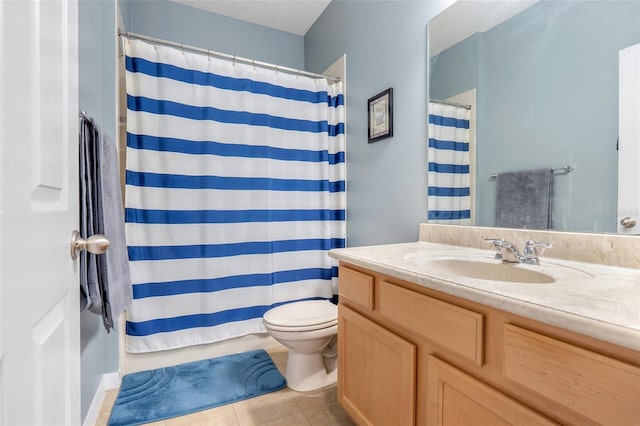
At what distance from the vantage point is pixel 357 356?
124cm

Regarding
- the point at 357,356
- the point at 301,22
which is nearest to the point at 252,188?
the point at 357,356

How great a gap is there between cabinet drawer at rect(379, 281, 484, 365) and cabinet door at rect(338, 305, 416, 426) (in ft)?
0.27

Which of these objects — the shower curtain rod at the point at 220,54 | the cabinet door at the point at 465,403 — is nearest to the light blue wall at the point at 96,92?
the shower curtain rod at the point at 220,54

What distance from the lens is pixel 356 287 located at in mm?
1220

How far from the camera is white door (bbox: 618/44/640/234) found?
0.90 meters

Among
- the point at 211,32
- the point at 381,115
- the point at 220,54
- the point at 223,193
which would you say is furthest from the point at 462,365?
the point at 211,32

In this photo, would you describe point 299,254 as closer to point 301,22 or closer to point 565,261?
point 565,261

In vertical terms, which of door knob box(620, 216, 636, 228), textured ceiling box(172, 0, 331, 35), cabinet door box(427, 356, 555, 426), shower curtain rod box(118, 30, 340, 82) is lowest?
cabinet door box(427, 356, 555, 426)

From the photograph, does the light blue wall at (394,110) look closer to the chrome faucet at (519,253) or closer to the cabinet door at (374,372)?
the chrome faucet at (519,253)

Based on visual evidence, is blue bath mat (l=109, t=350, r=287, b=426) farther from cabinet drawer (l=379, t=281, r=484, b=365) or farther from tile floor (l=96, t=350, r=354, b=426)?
cabinet drawer (l=379, t=281, r=484, b=365)

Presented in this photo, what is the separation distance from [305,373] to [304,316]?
0.32m

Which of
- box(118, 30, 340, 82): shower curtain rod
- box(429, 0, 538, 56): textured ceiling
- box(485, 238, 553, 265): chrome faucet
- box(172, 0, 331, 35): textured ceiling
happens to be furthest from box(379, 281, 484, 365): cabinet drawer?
box(172, 0, 331, 35): textured ceiling

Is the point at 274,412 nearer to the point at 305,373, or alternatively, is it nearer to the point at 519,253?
the point at 305,373

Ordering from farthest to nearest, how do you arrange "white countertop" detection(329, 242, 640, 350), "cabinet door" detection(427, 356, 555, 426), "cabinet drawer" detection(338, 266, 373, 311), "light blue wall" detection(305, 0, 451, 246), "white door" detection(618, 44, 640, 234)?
"light blue wall" detection(305, 0, 451, 246) < "cabinet drawer" detection(338, 266, 373, 311) < "white door" detection(618, 44, 640, 234) < "cabinet door" detection(427, 356, 555, 426) < "white countertop" detection(329, 242, 640, 350)
